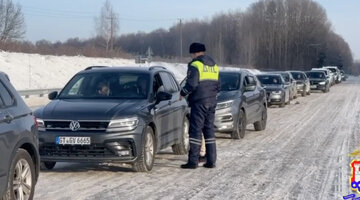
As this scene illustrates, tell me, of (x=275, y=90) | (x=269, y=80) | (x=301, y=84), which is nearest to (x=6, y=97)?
(x=275, y=90)

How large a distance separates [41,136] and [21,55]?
35863 millimetres

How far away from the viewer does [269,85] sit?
2780 cm

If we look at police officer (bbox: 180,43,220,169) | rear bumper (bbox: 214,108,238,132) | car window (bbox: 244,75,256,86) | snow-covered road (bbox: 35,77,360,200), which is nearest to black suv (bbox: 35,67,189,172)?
snow-covered road (bbox: 35,77,360,200)

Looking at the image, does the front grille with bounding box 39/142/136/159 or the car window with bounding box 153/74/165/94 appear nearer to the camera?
the front grille with bounding box 39/142/136/159

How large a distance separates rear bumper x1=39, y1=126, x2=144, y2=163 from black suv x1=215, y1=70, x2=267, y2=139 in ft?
16.8

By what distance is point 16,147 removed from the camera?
21.4 feet

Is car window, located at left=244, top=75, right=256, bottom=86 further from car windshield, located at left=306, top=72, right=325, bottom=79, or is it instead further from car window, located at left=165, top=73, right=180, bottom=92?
car windshield, located at left=306, top=72, right=325, bottom=79

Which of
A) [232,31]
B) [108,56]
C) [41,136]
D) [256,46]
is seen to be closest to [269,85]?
[41,136]

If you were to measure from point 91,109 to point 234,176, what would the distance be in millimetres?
2307

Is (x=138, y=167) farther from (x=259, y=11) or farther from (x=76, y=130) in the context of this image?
(x=259, y=11)

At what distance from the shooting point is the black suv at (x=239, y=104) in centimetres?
1388

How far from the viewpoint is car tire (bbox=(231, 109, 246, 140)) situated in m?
14.1

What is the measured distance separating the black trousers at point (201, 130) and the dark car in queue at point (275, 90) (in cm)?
1672

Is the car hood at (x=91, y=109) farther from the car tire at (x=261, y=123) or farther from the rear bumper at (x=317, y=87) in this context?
the rear bumper at (x=317, y=87)
